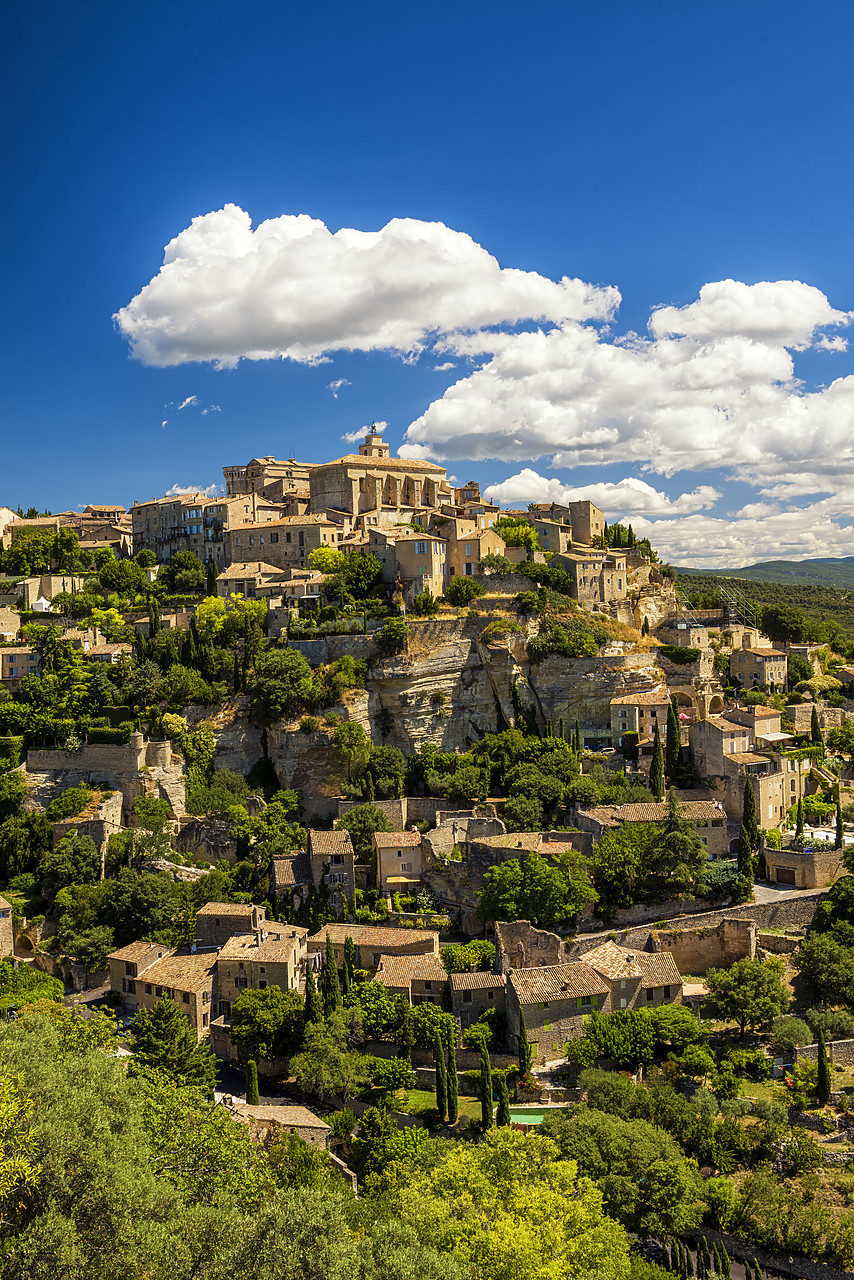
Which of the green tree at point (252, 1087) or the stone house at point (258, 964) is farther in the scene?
the stone house at point (258, 964)

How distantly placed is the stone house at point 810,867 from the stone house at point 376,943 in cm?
1581

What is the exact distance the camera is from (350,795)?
45.3m

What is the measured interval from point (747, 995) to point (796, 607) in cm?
7144

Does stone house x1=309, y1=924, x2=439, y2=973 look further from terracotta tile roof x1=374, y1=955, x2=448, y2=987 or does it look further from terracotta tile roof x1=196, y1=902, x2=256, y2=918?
terracotta tile roof x1=196, y1=902, x2=256, y2=918

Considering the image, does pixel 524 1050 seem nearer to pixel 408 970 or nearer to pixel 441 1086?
pixel 441 1086

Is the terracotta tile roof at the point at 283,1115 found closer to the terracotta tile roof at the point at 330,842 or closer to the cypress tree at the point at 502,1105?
the cypress tree at the point at 502,1105

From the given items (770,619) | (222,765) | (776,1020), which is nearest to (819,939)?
(776,1020)

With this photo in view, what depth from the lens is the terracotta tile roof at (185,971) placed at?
34.8 meters

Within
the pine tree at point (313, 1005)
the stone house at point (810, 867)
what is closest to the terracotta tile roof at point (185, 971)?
the pine tree at point (313, 1005)

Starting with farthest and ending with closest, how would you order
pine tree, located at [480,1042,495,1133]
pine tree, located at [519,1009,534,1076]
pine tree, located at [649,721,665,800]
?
pine tree, located at [649,721,665,800]
pine tree, located at [519,1009,534,1076]
pine tree, located at [480,1042,495,1133]

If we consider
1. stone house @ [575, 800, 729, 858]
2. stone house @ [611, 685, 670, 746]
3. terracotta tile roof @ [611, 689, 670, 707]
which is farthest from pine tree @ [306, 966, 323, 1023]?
terracotta tile roof @ [611, 689, 670, 707]

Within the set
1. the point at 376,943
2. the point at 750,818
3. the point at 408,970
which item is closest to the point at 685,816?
the point at 750,818

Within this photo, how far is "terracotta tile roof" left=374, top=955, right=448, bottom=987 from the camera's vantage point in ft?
110

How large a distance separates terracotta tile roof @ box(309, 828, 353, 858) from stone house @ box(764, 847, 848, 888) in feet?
63.1
